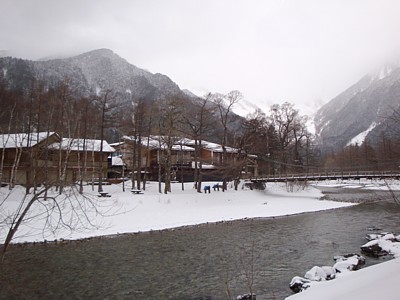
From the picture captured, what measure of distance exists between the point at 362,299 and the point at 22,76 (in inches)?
3304

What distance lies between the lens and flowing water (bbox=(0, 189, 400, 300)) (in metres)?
10.2

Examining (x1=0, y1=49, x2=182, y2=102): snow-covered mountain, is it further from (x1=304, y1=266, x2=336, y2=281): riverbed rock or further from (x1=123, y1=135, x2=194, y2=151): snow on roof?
(x1=304, y1=266, x2=336, y2=281): riverbed rock

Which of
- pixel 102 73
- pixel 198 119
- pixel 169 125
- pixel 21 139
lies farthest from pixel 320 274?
pixel 102 73

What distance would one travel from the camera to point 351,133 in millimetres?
154000

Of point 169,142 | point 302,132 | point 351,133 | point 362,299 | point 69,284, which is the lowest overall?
point 69,284

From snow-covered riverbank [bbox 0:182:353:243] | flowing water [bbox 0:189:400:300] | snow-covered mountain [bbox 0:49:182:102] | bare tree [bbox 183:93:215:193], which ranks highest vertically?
snow-covered mountain [bbox 0:49:182:102]

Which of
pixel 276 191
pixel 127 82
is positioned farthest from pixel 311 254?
pixel 127 82

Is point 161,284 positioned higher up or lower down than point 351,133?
lower down

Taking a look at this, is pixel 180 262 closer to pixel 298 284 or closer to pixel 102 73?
pixel 298 284

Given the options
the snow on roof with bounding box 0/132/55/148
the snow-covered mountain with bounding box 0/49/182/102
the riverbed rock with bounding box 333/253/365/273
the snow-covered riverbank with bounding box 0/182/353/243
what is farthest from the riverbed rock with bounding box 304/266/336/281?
the snow-covered mountain with bounding box 0/49/182/102

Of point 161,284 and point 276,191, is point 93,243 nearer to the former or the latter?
point 161,284

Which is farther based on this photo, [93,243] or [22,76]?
[22,76]

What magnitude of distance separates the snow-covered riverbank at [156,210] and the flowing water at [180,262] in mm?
1774

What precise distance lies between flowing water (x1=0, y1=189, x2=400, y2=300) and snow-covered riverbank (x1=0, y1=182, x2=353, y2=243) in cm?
177
